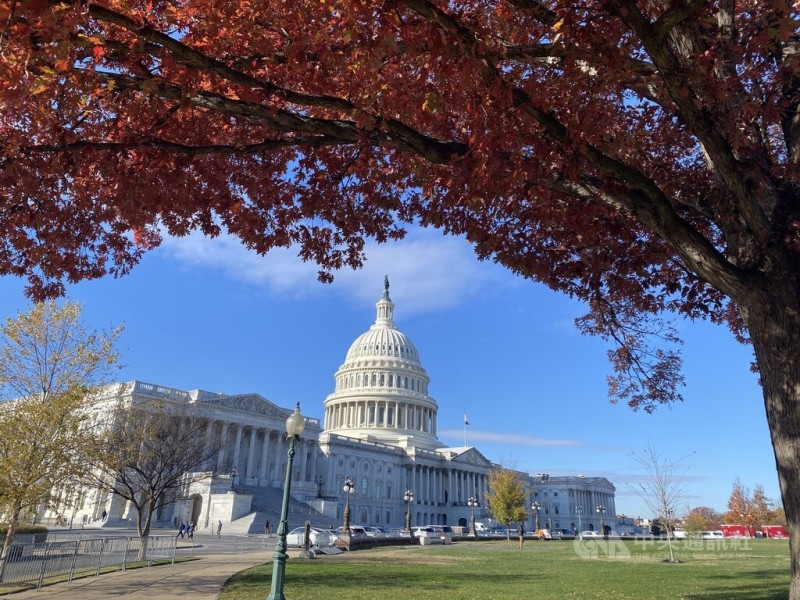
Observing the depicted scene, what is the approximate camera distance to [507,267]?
9.71m

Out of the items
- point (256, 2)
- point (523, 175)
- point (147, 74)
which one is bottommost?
point (523, 175)

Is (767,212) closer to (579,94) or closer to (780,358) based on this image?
(780,358)

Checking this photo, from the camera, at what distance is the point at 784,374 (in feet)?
20.6

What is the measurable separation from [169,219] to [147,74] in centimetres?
350

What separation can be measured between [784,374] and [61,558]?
20.0 metres

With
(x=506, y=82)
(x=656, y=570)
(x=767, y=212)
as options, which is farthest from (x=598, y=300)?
(x=656, y=570)

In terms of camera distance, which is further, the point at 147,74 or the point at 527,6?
the point at 147,74

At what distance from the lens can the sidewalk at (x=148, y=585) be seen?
48.1 ft

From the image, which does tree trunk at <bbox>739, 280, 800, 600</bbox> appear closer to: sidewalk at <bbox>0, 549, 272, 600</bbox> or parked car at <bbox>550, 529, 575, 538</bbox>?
sidewalk at <bbox>0, 549, 272, 600</bbox>

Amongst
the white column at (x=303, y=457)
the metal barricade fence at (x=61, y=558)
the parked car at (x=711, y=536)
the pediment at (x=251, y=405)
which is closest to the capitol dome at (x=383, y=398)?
the white column at (x=303, y=457)

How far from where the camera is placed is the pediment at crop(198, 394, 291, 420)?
81.1 metres

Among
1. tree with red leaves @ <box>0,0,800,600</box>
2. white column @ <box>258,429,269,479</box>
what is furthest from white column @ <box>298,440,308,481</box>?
tree with red leaves @ <box>0,0,800,600</box>

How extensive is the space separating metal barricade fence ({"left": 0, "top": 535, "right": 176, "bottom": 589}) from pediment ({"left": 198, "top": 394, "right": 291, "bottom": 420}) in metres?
58.4

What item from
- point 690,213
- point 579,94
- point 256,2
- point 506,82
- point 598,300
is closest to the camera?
point 506,82
